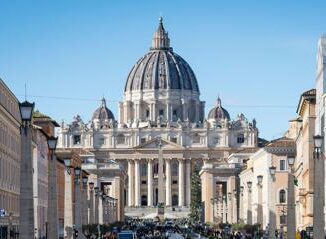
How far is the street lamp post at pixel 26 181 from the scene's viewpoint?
35125 millimetres

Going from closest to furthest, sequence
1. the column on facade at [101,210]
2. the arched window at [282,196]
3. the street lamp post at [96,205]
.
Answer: the street lamp post at [96,205] → the column on facade at [101,210] → the arched window at [282,196]

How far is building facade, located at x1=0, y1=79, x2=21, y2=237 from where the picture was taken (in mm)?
66188

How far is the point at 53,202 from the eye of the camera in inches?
1797

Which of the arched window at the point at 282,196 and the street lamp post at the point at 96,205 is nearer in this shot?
the street lamp post at the point at 96,205

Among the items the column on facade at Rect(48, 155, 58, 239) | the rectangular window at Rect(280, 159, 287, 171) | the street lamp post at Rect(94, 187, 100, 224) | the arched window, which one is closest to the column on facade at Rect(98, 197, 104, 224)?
the street lamp post at Rect(94, 187, 100, 224)

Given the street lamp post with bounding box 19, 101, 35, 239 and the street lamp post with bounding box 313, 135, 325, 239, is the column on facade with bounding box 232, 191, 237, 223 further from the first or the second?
the street lamp post with bounding box 19, 101, 35, 239

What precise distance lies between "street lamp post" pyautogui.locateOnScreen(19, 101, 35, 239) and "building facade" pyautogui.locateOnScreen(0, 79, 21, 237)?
26.7 m

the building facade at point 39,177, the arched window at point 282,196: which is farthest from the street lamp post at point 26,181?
the arched window at point 282,196

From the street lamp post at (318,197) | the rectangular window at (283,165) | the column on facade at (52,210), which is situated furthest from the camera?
the rectangular window at (283,165)

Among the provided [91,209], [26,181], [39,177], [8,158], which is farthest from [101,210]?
[26,181]

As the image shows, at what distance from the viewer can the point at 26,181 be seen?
35.7 meters

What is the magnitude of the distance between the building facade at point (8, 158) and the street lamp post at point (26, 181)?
26.7m

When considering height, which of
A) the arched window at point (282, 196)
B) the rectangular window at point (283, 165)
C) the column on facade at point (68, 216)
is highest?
the rectangular window at point (283, 165)

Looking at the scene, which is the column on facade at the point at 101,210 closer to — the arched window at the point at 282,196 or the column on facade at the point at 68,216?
the arched window at the point at 282,196
